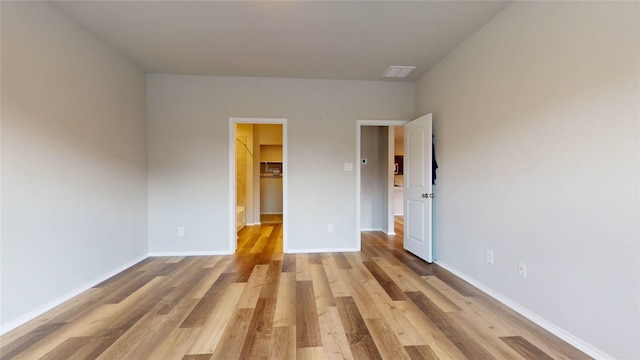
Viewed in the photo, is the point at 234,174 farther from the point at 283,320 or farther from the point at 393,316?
the point at 393,316

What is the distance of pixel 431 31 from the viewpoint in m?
2.56

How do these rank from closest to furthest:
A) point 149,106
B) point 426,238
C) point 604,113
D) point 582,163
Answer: point 604,113 < point 582,163 < point 426,238 < point 149,106

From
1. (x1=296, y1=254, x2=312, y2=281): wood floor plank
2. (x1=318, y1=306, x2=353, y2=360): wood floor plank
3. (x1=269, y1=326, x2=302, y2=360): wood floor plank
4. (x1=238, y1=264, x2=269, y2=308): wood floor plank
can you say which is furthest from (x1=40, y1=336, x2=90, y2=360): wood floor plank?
(x1=296, y1=254, x2=312, y2=281): wood floor plank

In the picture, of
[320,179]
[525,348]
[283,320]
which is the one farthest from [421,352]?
[320,179]

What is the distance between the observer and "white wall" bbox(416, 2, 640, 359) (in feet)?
Answer: 4.71

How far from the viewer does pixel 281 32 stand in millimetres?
2566

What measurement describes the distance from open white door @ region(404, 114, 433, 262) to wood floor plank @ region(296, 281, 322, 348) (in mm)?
1688

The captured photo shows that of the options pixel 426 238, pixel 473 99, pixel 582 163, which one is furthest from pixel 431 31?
pixel 426 238

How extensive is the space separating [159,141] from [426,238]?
3.85m

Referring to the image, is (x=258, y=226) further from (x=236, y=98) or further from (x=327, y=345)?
(x=327, y=345)

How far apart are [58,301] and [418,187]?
393 centimetres

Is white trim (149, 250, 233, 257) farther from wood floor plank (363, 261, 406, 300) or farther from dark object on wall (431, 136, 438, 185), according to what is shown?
dark object on wall (431, 136, 438, 185)

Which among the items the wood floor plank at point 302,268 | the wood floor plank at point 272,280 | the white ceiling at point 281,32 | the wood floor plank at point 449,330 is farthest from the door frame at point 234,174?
the wood floor plank at point 449,330

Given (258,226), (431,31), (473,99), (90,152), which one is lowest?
(258,226)
